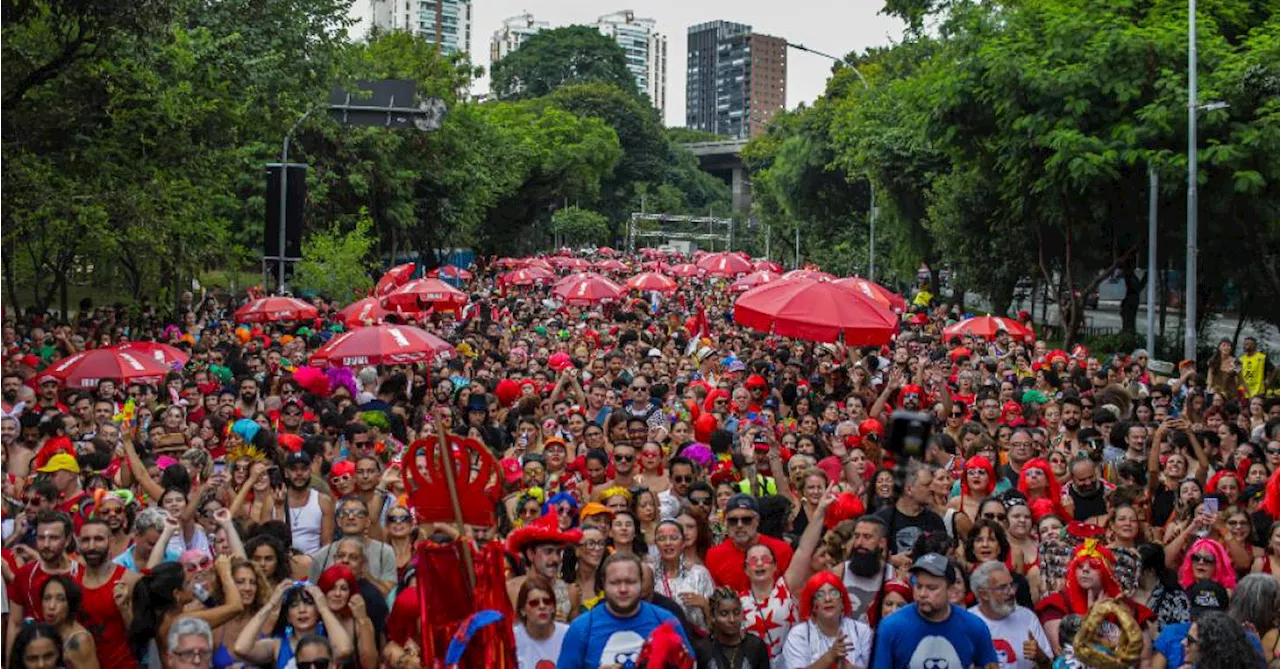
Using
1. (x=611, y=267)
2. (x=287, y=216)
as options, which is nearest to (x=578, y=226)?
(x=611, y=267)

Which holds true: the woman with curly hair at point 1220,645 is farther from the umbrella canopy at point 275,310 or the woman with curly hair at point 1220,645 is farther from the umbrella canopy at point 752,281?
the umbrella canopy at point 752,281

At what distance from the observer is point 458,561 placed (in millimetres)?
7305

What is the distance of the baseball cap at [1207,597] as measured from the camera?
26.1 ft

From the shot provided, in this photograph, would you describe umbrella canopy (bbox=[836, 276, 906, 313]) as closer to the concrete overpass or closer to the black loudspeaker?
the black loudspeaker

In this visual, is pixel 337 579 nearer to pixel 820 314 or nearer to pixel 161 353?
pixel 161 353

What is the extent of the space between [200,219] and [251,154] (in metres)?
14.4

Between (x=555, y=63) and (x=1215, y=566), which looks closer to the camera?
(x=1215, y=566)

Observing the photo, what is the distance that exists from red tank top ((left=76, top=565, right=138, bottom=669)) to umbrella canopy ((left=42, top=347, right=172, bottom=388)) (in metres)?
7.01

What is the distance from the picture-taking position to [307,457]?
10.4 m

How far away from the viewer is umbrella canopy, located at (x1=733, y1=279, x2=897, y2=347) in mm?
16562

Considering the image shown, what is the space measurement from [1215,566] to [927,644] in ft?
8.36

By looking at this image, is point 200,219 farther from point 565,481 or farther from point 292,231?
point 565,481

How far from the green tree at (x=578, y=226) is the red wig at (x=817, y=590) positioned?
3569 inches

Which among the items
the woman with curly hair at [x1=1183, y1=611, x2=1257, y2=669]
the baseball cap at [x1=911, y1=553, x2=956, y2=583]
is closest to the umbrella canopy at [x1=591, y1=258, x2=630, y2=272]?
the baseball cap at [x1=911, y1=553, x2=956, y2=583]
